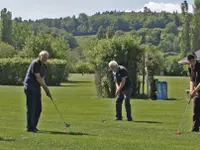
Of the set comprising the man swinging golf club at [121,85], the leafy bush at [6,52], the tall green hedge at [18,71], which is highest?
the man swinging golf club at [121,85]

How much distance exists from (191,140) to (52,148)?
3.40 meters

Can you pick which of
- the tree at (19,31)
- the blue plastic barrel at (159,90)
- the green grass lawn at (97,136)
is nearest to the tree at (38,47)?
the blue plastic barrel at (159,90)

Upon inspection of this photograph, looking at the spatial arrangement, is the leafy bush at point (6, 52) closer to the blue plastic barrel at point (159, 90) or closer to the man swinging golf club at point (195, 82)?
the blue plastic barrel at point (159, 90)

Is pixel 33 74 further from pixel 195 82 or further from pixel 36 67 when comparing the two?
pixel 195 82

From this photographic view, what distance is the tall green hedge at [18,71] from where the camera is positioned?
5282cm

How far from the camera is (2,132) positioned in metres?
13.2

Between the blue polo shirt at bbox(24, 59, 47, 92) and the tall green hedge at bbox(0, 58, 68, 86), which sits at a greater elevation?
the blue polo shirt at bbox(24, 59, 47, 92)

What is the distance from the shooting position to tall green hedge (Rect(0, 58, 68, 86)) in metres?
52.8

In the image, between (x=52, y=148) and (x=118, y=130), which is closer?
(x=52, y=148)

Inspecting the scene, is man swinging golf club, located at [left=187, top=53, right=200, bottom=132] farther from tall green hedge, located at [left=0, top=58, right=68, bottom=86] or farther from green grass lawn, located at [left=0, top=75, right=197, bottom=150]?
tall green hedge, located at [left=0, top=58, right=68, bottom=86]

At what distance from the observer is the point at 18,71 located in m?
53.6

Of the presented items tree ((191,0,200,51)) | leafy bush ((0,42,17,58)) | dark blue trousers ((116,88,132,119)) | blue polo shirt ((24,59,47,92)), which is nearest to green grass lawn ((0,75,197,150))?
dark blue trousers ((116,88,132,119))

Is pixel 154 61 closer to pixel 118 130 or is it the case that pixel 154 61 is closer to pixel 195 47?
pixel 118 130

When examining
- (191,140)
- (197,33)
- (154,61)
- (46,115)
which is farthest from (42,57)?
(197,33)
